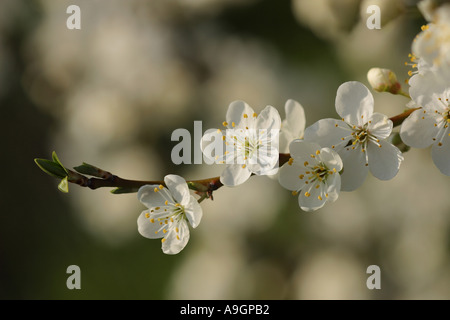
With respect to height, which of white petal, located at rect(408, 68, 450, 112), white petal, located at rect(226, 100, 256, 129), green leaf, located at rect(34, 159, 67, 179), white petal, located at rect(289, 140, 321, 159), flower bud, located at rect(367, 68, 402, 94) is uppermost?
flower bud, located at rect(367, 68, 402, 94)

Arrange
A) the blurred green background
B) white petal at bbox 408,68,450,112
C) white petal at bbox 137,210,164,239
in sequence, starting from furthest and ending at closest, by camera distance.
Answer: the blurred green background < white petal at bbox 137,210,164,239 < white petal at bbox 408,68,450,112

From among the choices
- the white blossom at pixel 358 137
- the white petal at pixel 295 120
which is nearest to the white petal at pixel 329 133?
the white blossom at pixel 358 137

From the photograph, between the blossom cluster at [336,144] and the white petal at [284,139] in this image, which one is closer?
the blossom cluster at [336,144]

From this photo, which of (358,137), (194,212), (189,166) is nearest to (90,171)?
(194,212)

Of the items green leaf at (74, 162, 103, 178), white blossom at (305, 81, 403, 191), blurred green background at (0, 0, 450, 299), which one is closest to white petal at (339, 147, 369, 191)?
white blossom at (305, 81, 403, 191)

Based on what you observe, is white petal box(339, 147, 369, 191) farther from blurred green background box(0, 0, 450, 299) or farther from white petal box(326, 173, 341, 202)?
blurred green background box(0, 0, 450, 299)

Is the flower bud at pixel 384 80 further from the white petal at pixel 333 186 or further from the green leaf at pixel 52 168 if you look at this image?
the green leaf at pixel 52 168

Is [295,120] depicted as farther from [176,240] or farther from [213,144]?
[176,240]
